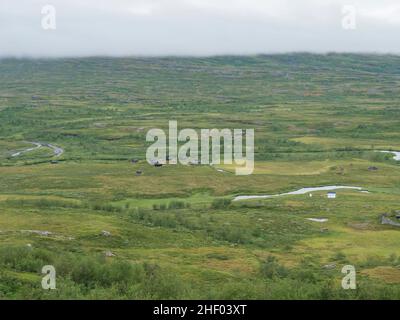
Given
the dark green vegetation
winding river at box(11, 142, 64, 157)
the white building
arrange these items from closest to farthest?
the dark green vegetation, the white building, winding river at box(11, 142, 64, 157)

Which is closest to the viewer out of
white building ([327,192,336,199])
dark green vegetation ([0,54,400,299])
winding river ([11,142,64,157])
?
dark green vegetation ([0,54,400,299])

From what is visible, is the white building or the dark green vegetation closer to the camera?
the dark green vegetation

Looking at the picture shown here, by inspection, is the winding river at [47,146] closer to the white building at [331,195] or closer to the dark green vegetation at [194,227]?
the dark green vegetation at [194,227]

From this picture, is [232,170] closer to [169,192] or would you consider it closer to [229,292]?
[169,192]

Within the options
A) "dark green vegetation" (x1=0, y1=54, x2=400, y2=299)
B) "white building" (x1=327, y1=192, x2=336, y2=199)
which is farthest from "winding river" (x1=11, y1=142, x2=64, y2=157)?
"white building" (x1=327, y1=192, x2=336, y2=199)

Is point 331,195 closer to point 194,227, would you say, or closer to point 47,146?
point 194,227

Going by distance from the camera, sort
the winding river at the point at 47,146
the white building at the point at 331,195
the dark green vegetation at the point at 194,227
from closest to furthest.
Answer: the dark green vegetation at the point at 194,227, the white building at the point at 331,195, the winding river at the point at 47,146


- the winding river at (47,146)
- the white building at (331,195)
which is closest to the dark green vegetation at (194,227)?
the white building at (331,195)

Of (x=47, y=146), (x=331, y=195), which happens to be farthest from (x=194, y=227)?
(x=47, y=146)

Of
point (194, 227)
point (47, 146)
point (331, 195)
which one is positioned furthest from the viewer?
point (47, 146)

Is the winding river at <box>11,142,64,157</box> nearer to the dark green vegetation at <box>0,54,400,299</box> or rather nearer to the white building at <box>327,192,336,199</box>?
the dark green vegetation at <box>0,54,400,299</box>
